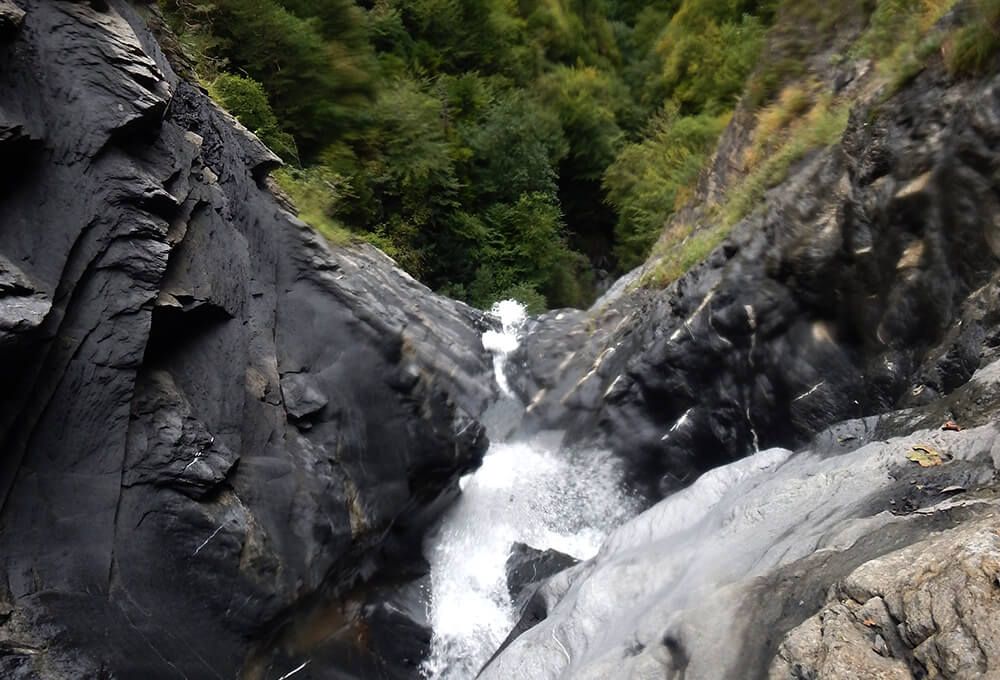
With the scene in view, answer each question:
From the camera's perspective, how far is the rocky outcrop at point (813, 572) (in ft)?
7.69

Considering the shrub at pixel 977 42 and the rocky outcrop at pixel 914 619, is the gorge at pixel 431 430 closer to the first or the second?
the rocky outcrop at pixel 914 619

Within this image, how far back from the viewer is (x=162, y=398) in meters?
5.02

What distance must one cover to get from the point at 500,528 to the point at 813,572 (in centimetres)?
526

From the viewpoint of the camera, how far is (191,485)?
16.3 ft

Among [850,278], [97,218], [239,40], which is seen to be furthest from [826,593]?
[239,40]

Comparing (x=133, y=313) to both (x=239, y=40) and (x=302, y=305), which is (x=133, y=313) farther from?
(x=239, y=40)

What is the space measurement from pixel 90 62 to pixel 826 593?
18.7ft

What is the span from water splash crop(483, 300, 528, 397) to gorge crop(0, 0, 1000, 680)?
5.57 feet

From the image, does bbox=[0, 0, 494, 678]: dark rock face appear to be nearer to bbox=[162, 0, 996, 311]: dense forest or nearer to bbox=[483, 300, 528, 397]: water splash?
bbox=[162, 0, 996, 311]: dense forest

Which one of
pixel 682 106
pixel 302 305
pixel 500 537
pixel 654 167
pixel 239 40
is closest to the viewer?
pixel 302 305

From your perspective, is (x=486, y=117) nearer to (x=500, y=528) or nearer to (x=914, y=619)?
(x=500, y=528)

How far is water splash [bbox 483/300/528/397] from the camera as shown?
32.5ft

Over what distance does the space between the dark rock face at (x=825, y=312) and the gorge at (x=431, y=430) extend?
30 mm

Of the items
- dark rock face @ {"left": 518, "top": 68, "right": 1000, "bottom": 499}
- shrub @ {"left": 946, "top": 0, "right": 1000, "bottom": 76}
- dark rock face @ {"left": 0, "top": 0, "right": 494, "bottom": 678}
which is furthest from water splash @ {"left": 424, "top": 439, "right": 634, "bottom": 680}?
shrub @ {"left": 946, "top": 0, "right": 1000, "bottom": 76}
